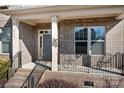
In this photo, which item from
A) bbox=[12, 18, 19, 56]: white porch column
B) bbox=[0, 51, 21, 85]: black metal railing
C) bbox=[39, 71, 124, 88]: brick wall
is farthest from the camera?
bbox=[12, 18, 19, 56]: white porch column

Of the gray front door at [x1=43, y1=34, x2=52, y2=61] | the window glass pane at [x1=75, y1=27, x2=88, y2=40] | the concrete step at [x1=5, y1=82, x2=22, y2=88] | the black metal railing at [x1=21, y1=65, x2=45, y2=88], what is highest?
the window glass pane at [x1=75, y1=27, x2=88, y2=40]

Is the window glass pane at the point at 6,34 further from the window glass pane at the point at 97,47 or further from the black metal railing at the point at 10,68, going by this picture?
the window glass pane at the point at 97,47

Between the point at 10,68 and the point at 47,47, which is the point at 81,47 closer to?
the point at 47,47

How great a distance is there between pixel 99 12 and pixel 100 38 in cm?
253

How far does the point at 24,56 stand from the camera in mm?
11484

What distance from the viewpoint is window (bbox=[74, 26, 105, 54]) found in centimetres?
1056

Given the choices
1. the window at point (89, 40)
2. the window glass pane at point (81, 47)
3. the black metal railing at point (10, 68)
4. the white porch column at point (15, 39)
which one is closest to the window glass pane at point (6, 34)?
the white porch column at point (15, 39)

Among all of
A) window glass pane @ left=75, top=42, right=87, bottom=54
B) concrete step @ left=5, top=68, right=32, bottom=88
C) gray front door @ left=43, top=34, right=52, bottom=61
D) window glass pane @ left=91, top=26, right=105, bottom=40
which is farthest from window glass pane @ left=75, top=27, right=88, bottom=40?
concrete step @ left=5, top=68, right=32, bottom=88

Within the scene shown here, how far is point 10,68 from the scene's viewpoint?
9984mm

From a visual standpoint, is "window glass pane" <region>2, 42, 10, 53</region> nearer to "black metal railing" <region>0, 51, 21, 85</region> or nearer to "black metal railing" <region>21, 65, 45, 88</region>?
"black metal railing" <region>0, 51, 21, 85</region>

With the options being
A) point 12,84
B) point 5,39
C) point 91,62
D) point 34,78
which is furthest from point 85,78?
point 5,39
